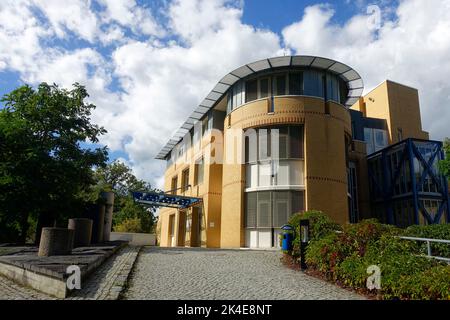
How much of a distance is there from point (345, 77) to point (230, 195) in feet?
33.2

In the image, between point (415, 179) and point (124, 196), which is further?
point (124, 196)

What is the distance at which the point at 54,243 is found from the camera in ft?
32.5

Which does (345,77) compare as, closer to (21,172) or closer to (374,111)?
(374,111)

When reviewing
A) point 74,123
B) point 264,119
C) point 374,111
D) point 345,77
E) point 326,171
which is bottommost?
point 326,171

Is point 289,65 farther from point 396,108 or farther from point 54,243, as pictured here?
point 396,108

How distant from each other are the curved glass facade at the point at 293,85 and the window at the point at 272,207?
581 centimetres

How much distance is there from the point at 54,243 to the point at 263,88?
1507 centimetres

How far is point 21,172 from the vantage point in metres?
14.4

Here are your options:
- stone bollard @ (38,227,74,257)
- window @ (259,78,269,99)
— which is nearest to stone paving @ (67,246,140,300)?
stone bollard @ (38,227,74,257)

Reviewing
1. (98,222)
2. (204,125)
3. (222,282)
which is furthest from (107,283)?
(204,125)

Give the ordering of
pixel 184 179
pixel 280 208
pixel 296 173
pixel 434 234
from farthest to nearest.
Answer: pixel 184 179, pixel 296 173, pixel 280 208, pixel 434 234

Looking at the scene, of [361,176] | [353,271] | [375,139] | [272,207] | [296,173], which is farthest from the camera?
[375,139]

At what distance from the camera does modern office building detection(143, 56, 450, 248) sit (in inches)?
774
